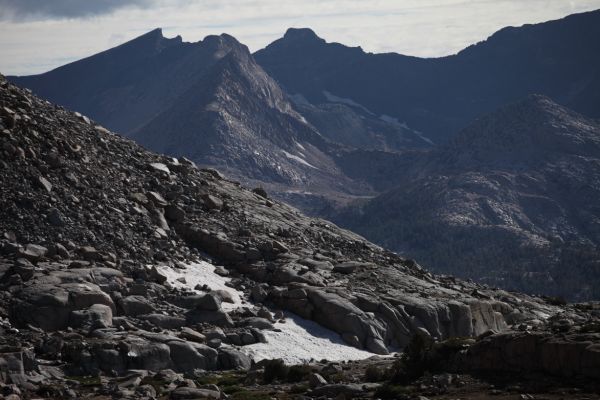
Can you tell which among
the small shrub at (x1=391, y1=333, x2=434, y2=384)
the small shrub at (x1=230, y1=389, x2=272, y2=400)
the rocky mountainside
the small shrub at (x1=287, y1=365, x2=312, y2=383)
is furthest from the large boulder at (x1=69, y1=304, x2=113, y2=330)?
the small shrub at (x1=391, y1=333, x2=434, y2=384)

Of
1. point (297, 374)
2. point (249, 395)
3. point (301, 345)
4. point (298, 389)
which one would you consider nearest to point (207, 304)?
point (301, 345)

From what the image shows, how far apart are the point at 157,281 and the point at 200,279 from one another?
3.77 metres

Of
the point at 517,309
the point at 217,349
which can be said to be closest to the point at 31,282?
the point at 217,349

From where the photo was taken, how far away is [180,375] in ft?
120

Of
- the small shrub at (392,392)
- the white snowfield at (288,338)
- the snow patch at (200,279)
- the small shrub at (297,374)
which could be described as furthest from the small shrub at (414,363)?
the snow patch at (200,279)

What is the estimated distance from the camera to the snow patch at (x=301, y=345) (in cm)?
4559

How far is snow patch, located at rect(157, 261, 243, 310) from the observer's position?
169 ft

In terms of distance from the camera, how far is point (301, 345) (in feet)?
158

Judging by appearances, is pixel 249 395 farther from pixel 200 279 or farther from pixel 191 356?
pixel 200 279

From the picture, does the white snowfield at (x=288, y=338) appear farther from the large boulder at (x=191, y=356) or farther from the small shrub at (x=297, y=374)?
the small shrub at (x=297, y=374)

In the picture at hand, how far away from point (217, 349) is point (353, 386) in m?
11.3

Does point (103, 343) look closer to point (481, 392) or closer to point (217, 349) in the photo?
point (217, 349)

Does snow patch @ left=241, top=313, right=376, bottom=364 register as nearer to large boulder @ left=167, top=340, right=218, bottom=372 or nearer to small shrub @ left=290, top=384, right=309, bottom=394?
large boulder @ left=167, top=340, right=218, bottom=372

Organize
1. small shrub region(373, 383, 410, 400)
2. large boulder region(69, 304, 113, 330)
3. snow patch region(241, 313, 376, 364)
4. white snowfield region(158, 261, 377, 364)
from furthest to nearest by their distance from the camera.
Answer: white snowfield region(158, 261, 377, 364) < snow patch region(241, 313, 376, 364) < large boulder region(69, 304, 113, 330) < small shrub region(373, 383, 410, 400)
